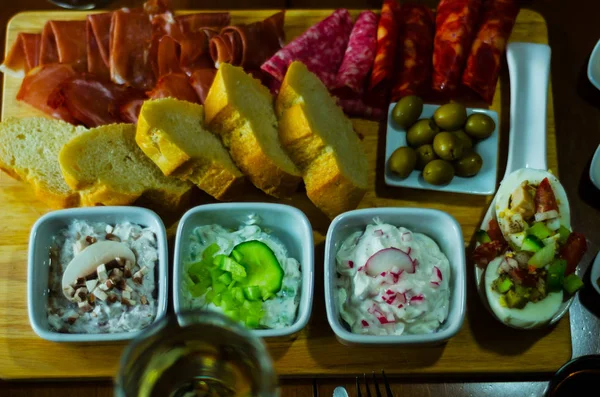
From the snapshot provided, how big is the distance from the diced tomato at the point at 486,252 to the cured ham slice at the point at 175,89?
1.18 metres

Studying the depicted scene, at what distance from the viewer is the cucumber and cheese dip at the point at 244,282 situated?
6.03 ft

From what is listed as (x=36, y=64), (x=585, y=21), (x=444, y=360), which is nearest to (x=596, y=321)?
(x=444, y=360)

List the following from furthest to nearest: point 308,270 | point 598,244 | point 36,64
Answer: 1. point 36,64
2. point 598,244
3. point 308,270

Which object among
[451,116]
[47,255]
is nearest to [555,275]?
[451,116]

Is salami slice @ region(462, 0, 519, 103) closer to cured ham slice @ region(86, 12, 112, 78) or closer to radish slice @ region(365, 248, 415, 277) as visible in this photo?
radish slice @ region(365, 248, 415, 277)

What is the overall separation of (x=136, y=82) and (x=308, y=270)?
3.59 ft

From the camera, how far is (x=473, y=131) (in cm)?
216

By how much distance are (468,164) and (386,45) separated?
1.92 ft

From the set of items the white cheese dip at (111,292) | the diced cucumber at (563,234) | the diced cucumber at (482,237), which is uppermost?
the diced cucumber at (563,234)

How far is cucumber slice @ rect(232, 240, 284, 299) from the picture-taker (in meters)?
1.85

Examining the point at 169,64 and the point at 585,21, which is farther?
the point at 585,21

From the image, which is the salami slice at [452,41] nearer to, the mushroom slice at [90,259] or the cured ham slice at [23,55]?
the mushroom slice at [90,259]


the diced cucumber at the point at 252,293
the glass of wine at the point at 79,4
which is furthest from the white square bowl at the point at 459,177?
the glass of wine at the point at 79,4

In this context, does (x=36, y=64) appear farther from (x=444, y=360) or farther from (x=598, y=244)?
(x=598, y=244)
